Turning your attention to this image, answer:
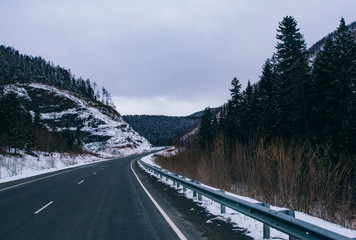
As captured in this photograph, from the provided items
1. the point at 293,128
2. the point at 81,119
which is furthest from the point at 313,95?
the point at 81,119

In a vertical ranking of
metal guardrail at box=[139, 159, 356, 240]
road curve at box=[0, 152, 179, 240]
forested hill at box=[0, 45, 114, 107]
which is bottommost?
road curve at box=[0, 152, 179, 240]

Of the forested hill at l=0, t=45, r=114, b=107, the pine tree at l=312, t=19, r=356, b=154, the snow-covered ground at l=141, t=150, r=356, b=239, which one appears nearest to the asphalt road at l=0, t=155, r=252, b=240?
the snow-covered ground at l=141, t=150, r=356, b=239

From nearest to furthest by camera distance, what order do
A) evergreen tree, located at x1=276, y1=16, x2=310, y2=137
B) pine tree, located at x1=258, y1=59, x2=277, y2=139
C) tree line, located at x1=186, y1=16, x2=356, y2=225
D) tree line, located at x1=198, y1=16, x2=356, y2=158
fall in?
tree line, located at x1=186, y1=16, x2=356, y2=225 < tree line, located at x1=198, y1=16, x2=356, y2=158 < evergreen tree, located at x1=276, y1=16, x2=310, y2=137 < pine tree, located at x1=258, y1=59, x2=277, y2=139

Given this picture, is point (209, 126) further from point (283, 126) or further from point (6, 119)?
point (6, 119)

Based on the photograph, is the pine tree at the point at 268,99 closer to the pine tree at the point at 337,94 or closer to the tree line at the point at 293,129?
the tree line at the point at 293,129

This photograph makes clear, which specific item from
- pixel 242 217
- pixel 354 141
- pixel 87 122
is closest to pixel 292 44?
pixel 354 141

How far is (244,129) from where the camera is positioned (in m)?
36.0

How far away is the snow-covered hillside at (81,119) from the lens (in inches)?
3595

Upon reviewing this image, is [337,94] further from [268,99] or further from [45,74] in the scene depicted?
[45,74]

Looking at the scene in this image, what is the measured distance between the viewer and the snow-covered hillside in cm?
9131

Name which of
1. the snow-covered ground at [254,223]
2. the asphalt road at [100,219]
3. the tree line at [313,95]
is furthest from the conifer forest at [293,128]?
the asphalt road at [100,219]

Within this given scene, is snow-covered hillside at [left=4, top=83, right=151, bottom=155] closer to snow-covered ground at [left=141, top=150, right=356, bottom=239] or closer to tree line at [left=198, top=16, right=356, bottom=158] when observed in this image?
tree line at [left=198, top=16, right=356, bottom=158]

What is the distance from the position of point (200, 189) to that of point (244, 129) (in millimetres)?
28966

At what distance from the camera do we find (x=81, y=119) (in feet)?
324
